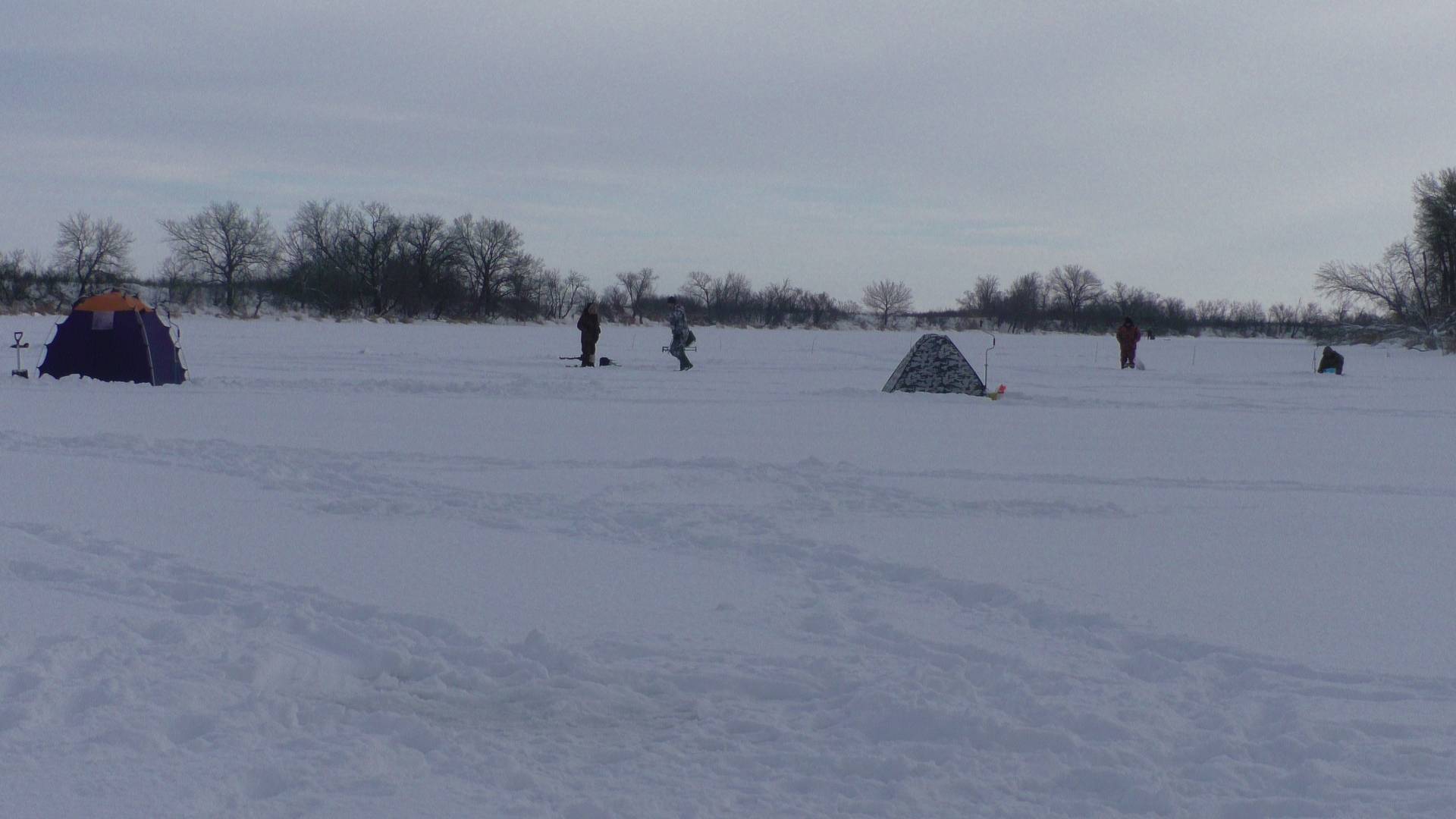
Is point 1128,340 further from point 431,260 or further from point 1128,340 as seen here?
point 431,260

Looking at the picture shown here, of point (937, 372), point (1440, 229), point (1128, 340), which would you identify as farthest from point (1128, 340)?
point (1440, 229)

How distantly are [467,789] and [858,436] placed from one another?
29.1 feet

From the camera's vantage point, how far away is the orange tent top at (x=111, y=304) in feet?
55.0

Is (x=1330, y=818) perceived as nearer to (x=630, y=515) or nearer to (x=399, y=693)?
(x=399, y=693)

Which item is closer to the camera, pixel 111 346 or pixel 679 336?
pixel 111 346

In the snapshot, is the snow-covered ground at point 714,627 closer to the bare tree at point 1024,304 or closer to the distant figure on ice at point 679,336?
the distant figure on ice at point 679,336

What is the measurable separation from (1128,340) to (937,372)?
10402 millimetres

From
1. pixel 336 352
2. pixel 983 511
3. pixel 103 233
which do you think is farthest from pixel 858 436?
pixel 103 233

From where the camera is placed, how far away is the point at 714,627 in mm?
4879

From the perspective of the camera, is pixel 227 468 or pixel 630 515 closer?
pixel 630 515

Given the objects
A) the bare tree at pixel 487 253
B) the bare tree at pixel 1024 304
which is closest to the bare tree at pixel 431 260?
the bare tree at pixel 487 253

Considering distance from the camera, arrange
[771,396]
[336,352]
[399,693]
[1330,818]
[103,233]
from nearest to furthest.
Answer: [1330,818]
[399,693]
[771,396]
[336,352]
[103,233]

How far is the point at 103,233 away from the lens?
74.0 metres

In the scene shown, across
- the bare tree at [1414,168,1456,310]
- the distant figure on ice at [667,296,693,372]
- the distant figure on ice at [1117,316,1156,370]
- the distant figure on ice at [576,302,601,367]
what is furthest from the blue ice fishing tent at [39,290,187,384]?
the bare tree at [1414,168,1456,310]
